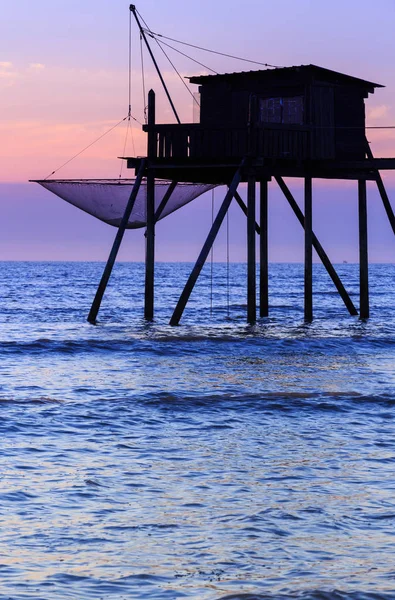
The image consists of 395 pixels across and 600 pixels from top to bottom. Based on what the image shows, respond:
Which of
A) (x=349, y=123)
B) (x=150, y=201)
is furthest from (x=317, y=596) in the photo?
(x=349, y=123)

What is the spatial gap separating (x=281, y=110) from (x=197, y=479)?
2083 centimetres

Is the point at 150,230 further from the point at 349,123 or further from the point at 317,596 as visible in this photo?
the point at 317,596

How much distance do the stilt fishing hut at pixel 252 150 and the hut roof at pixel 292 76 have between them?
0.03 meters

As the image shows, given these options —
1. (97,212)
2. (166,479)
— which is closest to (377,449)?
(166,479)

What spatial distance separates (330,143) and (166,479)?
825 inches

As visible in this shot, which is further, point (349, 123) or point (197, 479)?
point (349, 123)

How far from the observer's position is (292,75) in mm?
30172

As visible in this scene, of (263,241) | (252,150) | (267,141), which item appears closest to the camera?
(252,150)

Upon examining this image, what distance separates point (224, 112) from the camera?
104 feet

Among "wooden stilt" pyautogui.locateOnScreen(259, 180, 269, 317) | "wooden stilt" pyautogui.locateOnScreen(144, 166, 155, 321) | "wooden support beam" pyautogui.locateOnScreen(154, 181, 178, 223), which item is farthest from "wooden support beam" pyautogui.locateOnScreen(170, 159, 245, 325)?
"wooden stilt" pyautogui.locateOnScreen(259, 180, 269, 317)

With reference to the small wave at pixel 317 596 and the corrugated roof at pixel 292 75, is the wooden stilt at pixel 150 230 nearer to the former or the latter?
the corrugated roof at pixel 292 75

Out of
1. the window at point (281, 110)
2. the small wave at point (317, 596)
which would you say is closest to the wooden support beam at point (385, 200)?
the window at point (281, 110)

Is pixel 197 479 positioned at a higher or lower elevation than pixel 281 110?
lower

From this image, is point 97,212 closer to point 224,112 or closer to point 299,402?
point 224,112
